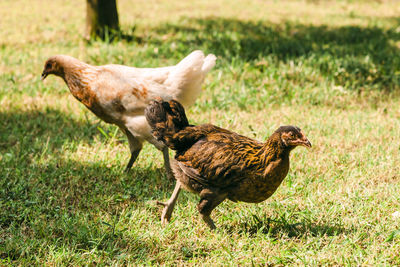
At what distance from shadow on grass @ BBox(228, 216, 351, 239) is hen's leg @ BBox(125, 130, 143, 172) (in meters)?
1.49

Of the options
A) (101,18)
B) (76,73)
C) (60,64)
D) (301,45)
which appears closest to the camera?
(76,73)

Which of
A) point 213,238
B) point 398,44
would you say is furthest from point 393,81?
point 213,238

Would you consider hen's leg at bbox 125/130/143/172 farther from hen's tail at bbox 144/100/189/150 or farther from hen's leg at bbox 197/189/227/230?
hen's leg at bbox 197/189/227/230

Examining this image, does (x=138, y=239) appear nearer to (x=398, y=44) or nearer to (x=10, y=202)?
(x=10, y=202)

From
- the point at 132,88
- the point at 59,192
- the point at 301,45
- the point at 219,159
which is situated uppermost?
the point at 301,45

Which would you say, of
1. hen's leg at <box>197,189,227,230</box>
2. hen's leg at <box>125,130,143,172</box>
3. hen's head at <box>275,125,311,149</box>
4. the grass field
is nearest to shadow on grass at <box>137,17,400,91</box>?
the grass field

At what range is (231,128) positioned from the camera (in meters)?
5.73

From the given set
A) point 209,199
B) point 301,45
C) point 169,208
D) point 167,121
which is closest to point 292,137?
point 209,199

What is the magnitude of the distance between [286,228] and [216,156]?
882 millimetres

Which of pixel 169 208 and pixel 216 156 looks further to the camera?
pixel 169 208

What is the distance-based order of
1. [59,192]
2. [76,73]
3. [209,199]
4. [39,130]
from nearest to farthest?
[209,199], [59,192], [76,73], [39,130]

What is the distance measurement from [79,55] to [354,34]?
601 cm

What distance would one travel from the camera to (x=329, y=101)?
21.7 ft

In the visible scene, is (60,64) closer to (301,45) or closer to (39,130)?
(39,130)
